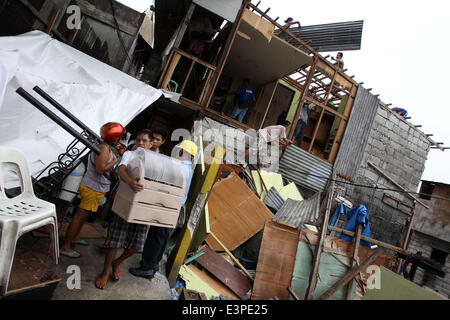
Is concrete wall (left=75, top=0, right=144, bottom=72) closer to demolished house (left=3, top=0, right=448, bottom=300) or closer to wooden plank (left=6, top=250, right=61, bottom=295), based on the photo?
demolished house (left=3, top=0, right=448, bottom=300)

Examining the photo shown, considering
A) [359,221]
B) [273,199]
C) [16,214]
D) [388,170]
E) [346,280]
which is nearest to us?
[16,214]

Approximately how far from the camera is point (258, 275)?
183 inches

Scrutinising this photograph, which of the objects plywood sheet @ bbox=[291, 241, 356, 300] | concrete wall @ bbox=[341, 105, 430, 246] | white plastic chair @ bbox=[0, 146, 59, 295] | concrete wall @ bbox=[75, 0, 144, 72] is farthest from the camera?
concrete wall @ bbox=[341, 105, 430, 246]

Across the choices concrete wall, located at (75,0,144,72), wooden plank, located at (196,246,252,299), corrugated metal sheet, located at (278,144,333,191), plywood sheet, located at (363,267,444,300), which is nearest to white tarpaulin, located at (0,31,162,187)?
wooden plank, located at (196,246,252,299)

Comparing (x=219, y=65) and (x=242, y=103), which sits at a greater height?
(x=219, y=65)

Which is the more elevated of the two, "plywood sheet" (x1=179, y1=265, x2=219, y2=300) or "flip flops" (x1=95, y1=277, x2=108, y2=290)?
"flip flops" (x1=95, y1=277, x2=108, y2=290)

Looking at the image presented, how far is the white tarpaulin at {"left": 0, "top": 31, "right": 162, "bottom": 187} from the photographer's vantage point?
3508mm

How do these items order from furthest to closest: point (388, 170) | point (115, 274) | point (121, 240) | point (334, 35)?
point (388, 170) → point (334, 35) → point (115, 274) → point (121, 240)

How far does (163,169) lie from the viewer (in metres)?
2.66

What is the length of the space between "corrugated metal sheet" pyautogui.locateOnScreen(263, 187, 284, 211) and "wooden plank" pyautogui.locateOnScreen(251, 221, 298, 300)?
A: 4.73ft

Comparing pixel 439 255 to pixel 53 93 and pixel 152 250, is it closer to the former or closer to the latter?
pixel 152 250

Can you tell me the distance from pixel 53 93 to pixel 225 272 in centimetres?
439

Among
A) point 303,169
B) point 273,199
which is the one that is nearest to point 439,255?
point 303,169
